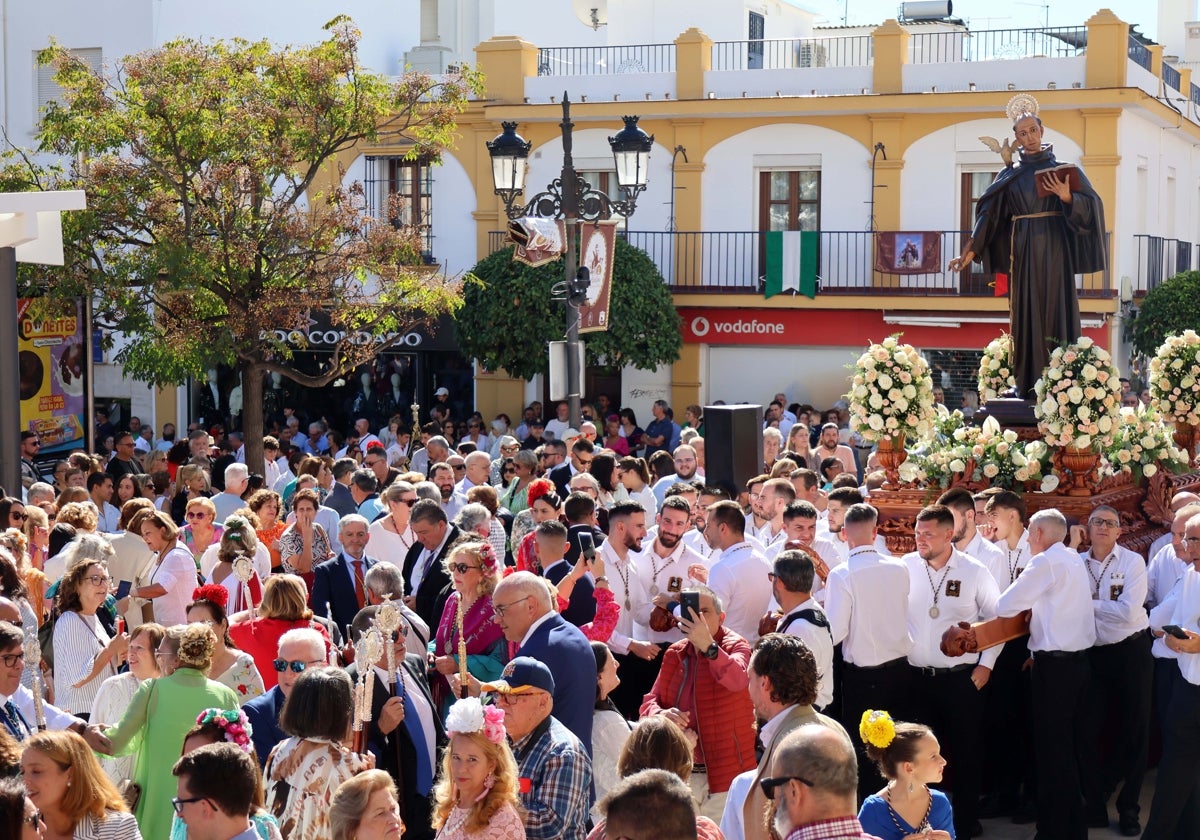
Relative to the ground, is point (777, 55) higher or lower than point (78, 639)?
higher

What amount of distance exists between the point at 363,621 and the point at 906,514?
4.33 meters

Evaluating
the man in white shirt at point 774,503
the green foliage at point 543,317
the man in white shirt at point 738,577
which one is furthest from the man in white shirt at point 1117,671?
the green foliage at point 543,317

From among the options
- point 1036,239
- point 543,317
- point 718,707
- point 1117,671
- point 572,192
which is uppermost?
point 572,192

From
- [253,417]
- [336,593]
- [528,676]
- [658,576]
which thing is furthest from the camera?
[253,417]

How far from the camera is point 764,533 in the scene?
1091cm

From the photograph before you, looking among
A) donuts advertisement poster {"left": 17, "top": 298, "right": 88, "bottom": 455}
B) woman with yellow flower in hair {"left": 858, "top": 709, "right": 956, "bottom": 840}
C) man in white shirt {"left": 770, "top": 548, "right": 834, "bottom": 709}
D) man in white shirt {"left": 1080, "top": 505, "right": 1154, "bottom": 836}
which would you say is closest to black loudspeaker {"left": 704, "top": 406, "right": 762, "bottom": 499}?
man in white shirt {"left": 1080, "top": 505, "right": 1154, "bottom": 836}

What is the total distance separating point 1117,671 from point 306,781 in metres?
5.24

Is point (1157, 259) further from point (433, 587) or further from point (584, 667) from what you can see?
point (584, 667)

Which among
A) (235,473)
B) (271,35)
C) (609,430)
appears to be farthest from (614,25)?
(235,473)

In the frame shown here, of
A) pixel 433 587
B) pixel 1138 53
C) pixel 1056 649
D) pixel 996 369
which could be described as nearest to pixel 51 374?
pixel 433 587

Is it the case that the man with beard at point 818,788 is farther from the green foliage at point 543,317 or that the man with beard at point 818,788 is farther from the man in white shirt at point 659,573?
the green foliage at point 543,317

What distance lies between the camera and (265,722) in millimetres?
6516

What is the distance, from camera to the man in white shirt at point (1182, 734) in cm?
798

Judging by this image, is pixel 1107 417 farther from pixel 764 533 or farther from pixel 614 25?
pixel 614 25
